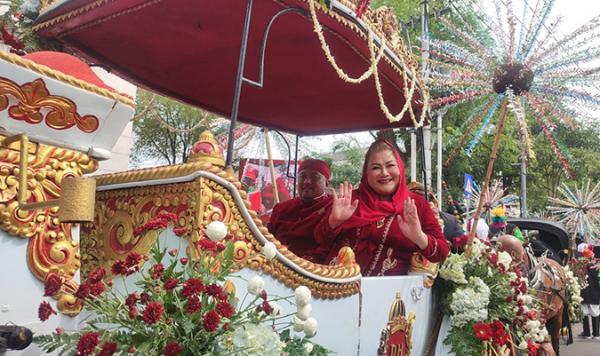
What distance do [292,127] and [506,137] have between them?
1092 centimetres

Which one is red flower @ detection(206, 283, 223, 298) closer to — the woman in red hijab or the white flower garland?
the white flower garland

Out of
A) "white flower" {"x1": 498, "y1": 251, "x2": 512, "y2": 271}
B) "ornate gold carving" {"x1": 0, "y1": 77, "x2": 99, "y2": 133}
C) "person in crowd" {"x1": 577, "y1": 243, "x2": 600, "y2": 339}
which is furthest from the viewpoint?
"person in crowd" {"x1": 577, "y1": 243, "x2": 600, "y2": 339}

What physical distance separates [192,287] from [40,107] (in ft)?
2.46

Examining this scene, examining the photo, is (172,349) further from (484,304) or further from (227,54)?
(484,304)

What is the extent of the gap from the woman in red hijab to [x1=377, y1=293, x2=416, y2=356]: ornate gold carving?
407 mm

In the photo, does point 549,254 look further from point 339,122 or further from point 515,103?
point 515,103

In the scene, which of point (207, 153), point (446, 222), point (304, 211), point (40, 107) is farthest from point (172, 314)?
point (446, 222)

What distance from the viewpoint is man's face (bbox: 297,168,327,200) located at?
450cm

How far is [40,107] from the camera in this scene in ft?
5.46

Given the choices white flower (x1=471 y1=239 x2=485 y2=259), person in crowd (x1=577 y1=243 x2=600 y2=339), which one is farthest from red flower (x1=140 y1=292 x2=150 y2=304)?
person in crowd (x1=577 y1=243 x2=600 y2=339)

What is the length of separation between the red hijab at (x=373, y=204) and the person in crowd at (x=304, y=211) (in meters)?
0.39

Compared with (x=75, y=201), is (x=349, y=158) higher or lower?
higher

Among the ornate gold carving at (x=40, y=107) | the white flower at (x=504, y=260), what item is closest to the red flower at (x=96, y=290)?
the ornate gold carving at (x=40, y=107)

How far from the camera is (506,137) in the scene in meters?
14.8
